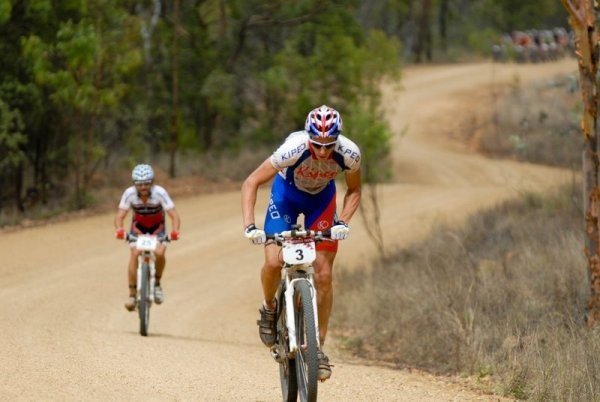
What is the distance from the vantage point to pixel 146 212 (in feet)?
45.2

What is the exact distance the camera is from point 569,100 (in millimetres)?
43062

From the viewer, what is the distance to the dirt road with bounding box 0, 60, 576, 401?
371 inches

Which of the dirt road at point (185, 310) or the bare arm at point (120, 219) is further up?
the bare arm at point (120, 219)

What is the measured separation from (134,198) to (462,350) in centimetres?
472

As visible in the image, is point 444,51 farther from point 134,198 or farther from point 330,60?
point 134,198

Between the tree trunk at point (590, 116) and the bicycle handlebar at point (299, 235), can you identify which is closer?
the bicycle handlebar at point (299, 235)

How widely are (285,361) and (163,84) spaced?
24.5 metres

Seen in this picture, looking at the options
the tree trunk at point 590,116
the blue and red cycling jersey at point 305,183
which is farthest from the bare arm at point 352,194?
the tree trunk at point 590,116

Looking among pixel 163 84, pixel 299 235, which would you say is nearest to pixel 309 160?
pixel 299 235

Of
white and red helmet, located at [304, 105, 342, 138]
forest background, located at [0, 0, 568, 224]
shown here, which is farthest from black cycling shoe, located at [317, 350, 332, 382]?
forest background, located at [0, 0, 568, 224]

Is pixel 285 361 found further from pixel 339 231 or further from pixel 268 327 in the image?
pixel 339 231

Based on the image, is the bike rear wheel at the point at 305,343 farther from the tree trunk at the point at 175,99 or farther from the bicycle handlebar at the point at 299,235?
the tree trunk at the point at 175,99

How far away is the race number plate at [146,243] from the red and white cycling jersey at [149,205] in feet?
1.35

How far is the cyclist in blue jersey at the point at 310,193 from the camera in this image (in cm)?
809
